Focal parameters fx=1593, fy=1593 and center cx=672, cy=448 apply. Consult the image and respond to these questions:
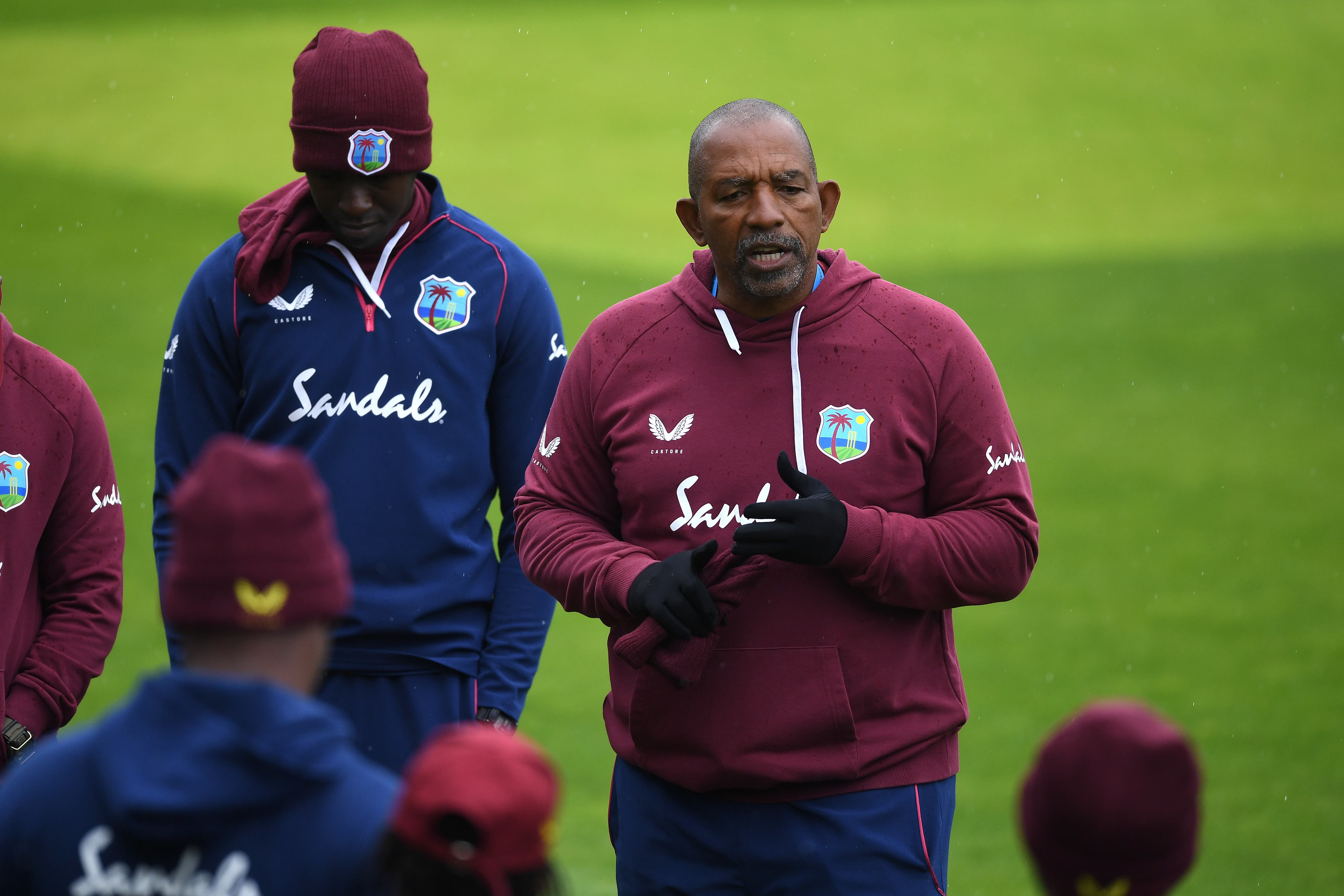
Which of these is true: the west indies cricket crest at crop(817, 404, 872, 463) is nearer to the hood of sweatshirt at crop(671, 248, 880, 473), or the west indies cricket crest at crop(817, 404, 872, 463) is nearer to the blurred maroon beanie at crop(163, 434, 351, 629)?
the hood of sweatshirt at crop(671, 248, 880, 473)

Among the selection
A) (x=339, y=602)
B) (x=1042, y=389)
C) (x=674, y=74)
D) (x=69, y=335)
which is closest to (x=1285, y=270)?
A: (x=1042, y=389)

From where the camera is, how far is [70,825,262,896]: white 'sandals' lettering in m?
1.76

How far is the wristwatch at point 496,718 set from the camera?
3.46m

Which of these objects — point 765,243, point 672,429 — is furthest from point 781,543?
point 765,243

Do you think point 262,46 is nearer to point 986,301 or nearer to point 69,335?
point 69,335

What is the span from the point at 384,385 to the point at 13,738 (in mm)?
1032

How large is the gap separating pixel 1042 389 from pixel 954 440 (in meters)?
11.6

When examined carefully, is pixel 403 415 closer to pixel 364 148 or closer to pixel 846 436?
pixel 364 148

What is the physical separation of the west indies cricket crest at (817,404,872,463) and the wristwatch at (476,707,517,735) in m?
1.03

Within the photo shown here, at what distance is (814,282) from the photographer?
3082 mm

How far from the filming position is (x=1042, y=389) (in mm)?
14109

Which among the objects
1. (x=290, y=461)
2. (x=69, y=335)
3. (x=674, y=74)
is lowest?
(x=69, y=335)

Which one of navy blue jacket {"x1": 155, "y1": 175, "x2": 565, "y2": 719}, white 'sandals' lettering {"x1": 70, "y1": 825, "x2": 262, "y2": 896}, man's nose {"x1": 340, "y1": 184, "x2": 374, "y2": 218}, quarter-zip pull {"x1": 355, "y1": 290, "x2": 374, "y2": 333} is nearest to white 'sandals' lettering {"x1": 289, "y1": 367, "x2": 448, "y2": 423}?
navy blue jacket {"x1": 155, "y1": 175, "x2": 565, "y2": 719}

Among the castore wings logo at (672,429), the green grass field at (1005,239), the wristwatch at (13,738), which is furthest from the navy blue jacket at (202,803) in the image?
the green grass field at (1005,239)
